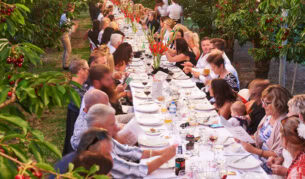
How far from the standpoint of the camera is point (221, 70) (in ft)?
16.2

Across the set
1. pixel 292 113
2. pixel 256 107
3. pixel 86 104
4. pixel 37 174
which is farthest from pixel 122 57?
pixel 37 174

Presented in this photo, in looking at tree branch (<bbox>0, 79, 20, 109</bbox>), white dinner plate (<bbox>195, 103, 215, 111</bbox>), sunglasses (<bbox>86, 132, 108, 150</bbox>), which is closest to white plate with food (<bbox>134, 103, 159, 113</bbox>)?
white dinner plate (<bbox>195, 103, 215, 111</bbox>)

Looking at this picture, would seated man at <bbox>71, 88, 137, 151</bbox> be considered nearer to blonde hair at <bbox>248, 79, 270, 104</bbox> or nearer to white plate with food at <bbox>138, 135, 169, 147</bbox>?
white plate with food at <bbox>138, 135, 169, 147</bbox>

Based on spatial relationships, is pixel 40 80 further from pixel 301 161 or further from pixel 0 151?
pixel 301 161

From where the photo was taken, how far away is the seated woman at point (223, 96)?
416 cm

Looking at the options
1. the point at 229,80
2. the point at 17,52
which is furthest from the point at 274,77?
the point at 17,52

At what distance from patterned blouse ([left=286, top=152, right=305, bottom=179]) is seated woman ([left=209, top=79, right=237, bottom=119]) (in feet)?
5.07

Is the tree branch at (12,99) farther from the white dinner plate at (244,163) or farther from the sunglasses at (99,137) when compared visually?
the white dinner plate at (244,163)

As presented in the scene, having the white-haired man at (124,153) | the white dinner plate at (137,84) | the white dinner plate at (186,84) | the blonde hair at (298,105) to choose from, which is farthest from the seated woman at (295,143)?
the white dinner plate at (137,84)

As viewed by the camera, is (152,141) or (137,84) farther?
(137,84)

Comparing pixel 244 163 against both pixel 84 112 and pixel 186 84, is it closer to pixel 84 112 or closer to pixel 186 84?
pixel 84 112

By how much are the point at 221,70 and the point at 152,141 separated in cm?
201

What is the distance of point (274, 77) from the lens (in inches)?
333

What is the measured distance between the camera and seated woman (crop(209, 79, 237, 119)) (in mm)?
4160
